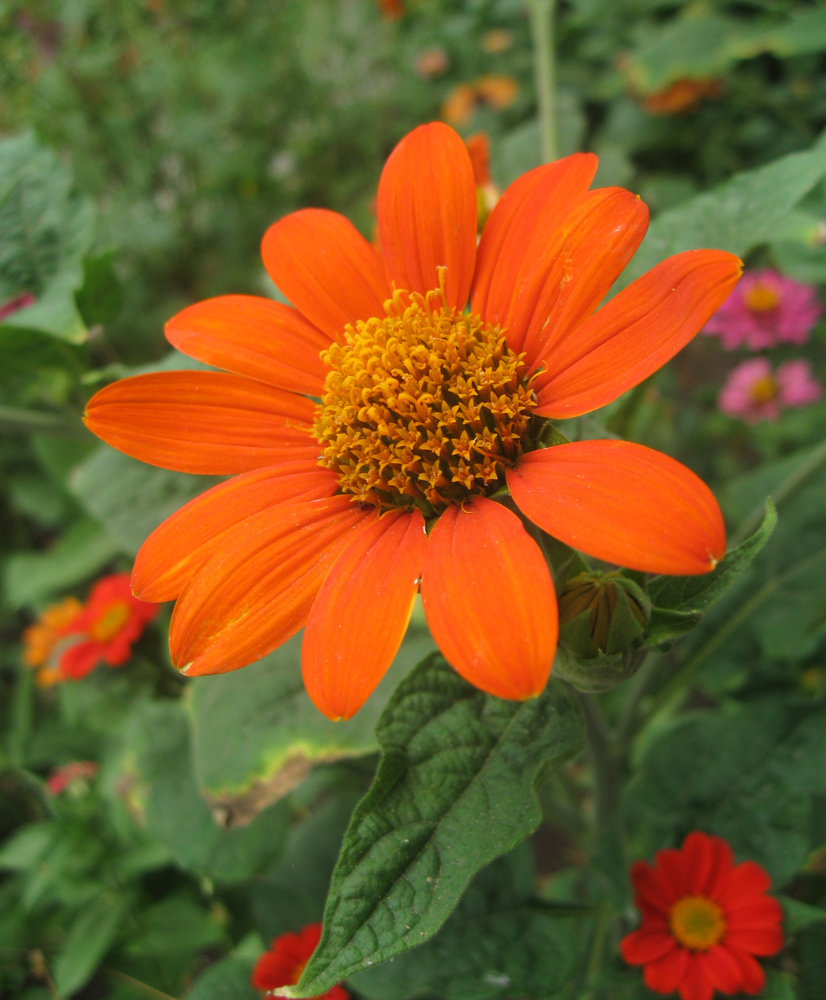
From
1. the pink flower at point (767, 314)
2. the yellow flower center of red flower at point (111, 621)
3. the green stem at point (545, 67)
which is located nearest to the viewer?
the green stem at point (545, 67)

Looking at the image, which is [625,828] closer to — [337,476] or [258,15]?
[337,476]

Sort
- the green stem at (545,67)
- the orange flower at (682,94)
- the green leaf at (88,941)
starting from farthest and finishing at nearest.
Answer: the orange flower at (682,94)
the green leaf at (88,941)
the green stem at (545,67)

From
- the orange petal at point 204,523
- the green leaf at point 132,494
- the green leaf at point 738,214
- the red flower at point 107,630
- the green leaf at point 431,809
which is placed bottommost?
the red flower at point 107,630

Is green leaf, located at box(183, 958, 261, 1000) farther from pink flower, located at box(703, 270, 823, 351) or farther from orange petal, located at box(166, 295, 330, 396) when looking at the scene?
pink flower, located at box(703, 270, 823, 351)

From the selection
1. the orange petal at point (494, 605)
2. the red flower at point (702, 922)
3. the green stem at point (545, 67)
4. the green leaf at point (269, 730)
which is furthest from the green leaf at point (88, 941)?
the green stem at point (545, 67)

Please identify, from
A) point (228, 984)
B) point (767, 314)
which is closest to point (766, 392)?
point (767, 314)

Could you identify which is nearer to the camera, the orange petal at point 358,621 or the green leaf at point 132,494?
the orange petal at point 358,621

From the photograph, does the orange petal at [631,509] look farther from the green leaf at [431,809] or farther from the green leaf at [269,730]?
the green leaf at [269,730]
